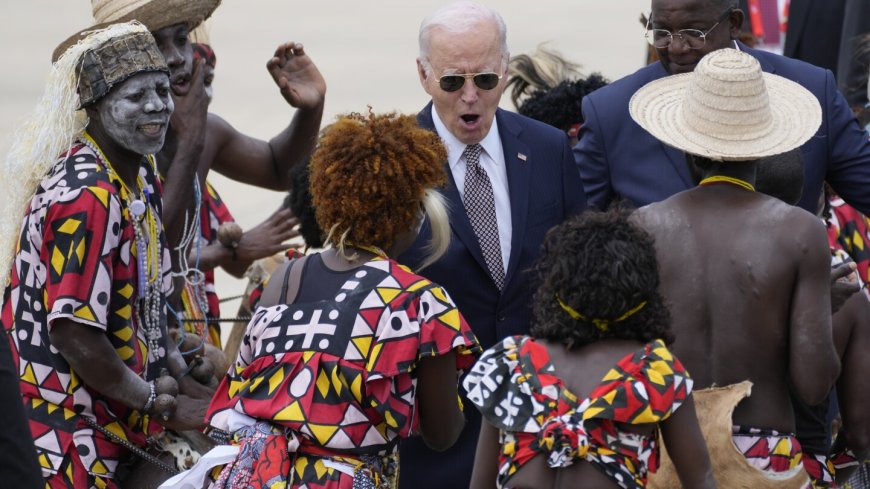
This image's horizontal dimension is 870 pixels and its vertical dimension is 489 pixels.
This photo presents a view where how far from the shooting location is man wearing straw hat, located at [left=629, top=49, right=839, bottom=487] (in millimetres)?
4598

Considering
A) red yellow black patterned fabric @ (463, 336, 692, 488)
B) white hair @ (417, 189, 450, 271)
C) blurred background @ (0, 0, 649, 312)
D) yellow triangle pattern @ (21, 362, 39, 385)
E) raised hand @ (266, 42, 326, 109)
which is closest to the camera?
red yellow black patterned fabric @ (463, 336, 692, 488)

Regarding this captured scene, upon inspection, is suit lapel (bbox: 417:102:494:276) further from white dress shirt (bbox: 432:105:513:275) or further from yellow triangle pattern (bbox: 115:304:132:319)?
yellow triangle pattern (bbox: 115:304:132:319)

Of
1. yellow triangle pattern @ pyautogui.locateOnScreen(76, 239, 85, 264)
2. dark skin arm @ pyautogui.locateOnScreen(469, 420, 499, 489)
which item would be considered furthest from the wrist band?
dark skin arm @ pyautogui.locateOnScreen(469, 420, 499, 489)

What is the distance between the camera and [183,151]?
6.43 metres

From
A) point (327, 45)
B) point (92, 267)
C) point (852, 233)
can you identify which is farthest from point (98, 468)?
point (327, 45)

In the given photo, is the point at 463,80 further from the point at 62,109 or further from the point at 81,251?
the point at 81,251

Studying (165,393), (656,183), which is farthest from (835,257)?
(165,393)

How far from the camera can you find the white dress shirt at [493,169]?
5.84 m

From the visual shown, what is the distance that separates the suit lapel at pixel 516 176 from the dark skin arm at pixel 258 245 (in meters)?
1.42

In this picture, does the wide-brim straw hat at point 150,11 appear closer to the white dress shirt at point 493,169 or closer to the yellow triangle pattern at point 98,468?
the white dress shirt at point 493,169

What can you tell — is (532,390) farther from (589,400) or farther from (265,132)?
(265,132)

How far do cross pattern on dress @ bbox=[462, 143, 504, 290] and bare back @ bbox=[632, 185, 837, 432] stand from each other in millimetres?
1137

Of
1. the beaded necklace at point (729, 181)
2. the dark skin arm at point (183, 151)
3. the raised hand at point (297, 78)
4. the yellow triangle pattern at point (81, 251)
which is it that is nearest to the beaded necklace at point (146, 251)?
the yellow triangle pattern at point (81, 251)

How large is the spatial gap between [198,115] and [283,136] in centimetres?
97
